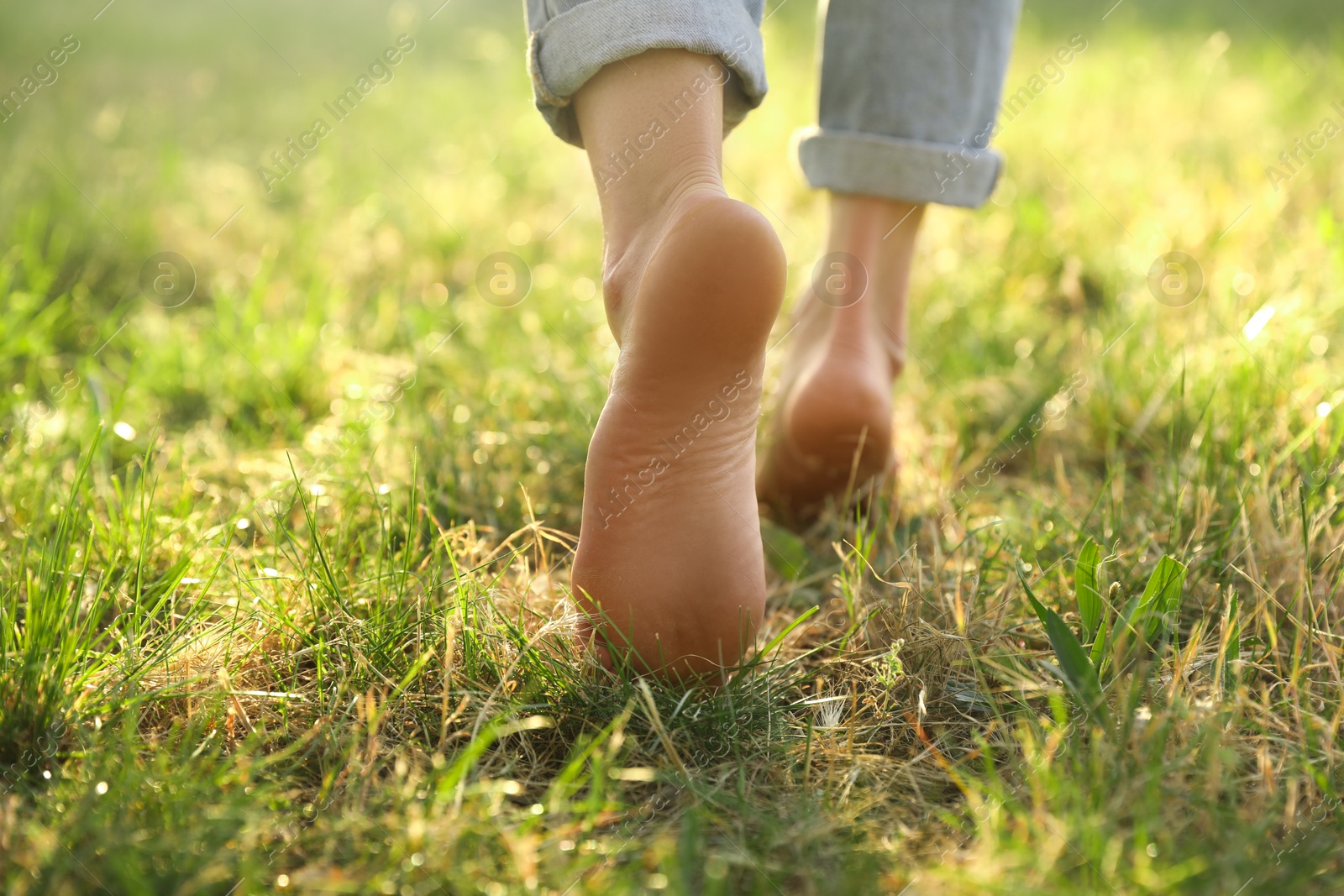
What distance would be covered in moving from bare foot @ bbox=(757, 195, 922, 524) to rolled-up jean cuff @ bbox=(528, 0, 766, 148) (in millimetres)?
383

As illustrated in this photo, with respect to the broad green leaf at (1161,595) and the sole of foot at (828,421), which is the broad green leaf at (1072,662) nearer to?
the broad green leaf at (1161,595)

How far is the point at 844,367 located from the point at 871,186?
26 centimetres

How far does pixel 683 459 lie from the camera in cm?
94

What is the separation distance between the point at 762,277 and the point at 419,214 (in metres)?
1.87

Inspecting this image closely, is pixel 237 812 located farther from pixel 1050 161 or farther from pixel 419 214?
pixel 1050 161

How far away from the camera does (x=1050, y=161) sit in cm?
273

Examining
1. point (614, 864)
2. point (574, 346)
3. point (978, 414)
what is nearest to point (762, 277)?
point (614, 864)

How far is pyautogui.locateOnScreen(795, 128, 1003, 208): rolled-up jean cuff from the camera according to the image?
52.0 inches

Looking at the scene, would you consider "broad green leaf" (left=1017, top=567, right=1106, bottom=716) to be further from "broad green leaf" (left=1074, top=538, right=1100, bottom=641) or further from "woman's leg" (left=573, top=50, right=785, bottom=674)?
"woman's leg" (left=573, top=50, right=785, bottom=674)

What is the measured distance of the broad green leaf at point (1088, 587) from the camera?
922 millimetres

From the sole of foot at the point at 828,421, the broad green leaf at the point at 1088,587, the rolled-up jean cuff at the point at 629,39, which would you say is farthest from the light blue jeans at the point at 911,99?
the broad green leaf at the point at 1088,587

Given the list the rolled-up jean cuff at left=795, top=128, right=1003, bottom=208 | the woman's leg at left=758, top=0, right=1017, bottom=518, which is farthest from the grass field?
the rolled-up jean cuff at left=795, top=128, right=1003, bottom=208

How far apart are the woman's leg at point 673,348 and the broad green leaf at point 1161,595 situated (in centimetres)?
35

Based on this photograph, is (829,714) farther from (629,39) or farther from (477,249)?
(477,249)
